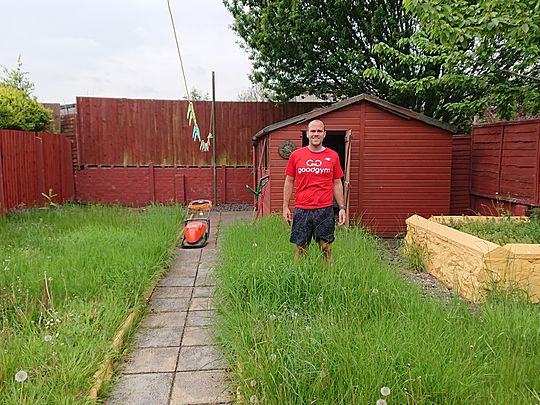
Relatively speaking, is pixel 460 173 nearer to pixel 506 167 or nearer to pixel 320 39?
pixel 506 167

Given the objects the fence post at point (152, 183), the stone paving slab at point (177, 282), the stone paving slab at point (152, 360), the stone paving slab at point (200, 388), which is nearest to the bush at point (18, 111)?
the fence post at point (152, 183)

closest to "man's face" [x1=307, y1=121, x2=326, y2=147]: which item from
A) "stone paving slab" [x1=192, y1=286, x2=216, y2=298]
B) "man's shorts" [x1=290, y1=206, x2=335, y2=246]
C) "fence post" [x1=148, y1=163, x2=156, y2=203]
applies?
"man's shorts" [x1=290, y1=206, x2=335, y2=246]

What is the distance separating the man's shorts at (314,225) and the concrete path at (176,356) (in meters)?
1.09

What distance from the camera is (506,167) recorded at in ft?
22.7

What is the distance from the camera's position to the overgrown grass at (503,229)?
15.1 feet

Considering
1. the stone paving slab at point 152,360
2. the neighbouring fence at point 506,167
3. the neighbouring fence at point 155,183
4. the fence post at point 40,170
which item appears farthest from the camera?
the neighbouring fence at point 155,183

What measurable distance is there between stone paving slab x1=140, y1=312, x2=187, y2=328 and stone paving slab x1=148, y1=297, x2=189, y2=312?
0.10 meters

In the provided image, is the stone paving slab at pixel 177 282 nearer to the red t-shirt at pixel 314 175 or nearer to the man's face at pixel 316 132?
the red t-shirt at pixel 314 175

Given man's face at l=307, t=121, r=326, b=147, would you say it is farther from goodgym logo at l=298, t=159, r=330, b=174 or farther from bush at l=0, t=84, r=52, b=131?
bush at l=0, t=84, r=52, b=131

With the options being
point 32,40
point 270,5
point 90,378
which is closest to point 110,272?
point 90,378

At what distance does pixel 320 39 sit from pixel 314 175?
19.8ft

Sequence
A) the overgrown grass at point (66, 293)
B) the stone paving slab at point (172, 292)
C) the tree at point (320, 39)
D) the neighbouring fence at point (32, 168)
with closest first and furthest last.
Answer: the overgrown grass at point (66, 293)
the stone paving slab at point (172, 292)
the neighbouring fence at point (32, 168)
the tree at point (320, 39)

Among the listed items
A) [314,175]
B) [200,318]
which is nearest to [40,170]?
[200,318]

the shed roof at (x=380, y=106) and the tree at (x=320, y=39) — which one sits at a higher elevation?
the tree at (x=320, y=39)
